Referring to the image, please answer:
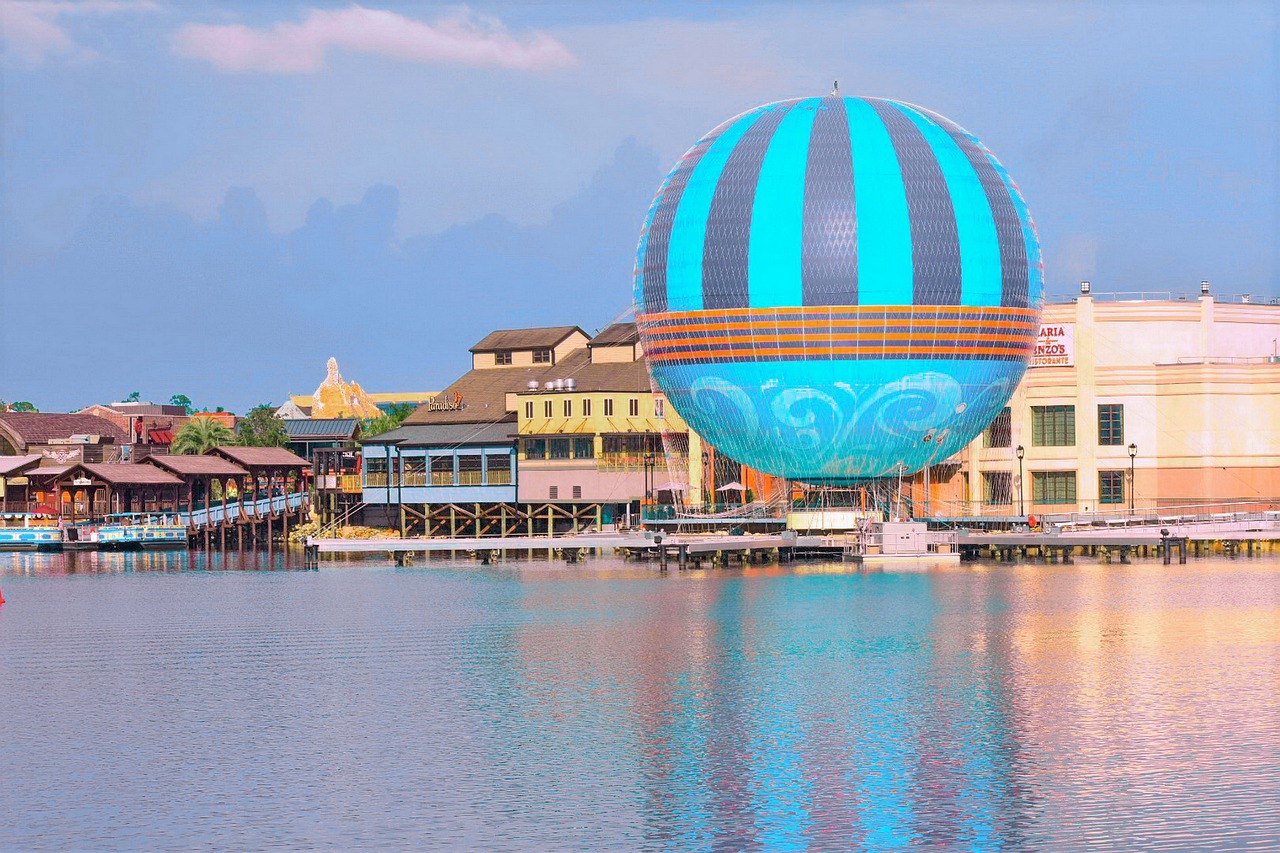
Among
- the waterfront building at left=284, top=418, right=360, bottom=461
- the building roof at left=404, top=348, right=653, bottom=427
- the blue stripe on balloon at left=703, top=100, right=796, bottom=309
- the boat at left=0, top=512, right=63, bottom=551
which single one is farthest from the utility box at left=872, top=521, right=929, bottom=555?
the waterfront building at left=284, top=418, right=360, bottom=461

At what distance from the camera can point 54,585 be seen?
81.9 m

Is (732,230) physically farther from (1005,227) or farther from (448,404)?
(448,404)

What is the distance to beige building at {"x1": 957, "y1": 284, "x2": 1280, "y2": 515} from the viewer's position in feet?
306

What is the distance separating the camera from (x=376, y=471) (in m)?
111

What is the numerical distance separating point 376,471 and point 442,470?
4.98 m

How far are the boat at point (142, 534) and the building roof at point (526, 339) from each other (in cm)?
2099

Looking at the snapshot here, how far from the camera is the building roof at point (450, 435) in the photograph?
107 meters

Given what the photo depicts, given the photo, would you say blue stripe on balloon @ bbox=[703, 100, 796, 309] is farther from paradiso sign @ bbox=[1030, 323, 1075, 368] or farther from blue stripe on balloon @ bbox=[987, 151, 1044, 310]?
paradiso sign @ bbox=[1030, 323, 1075, 368]

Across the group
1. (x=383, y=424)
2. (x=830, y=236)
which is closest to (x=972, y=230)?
(x=830, y=236)

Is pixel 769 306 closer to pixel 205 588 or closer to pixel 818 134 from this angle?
pixel 818 134

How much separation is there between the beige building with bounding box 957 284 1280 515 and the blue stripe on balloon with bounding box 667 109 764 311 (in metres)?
20.1

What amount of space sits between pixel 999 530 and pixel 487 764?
55.3 m

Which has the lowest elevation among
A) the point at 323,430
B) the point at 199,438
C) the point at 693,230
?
the point at 199,438

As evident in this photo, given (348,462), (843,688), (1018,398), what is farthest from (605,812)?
(348,462)
